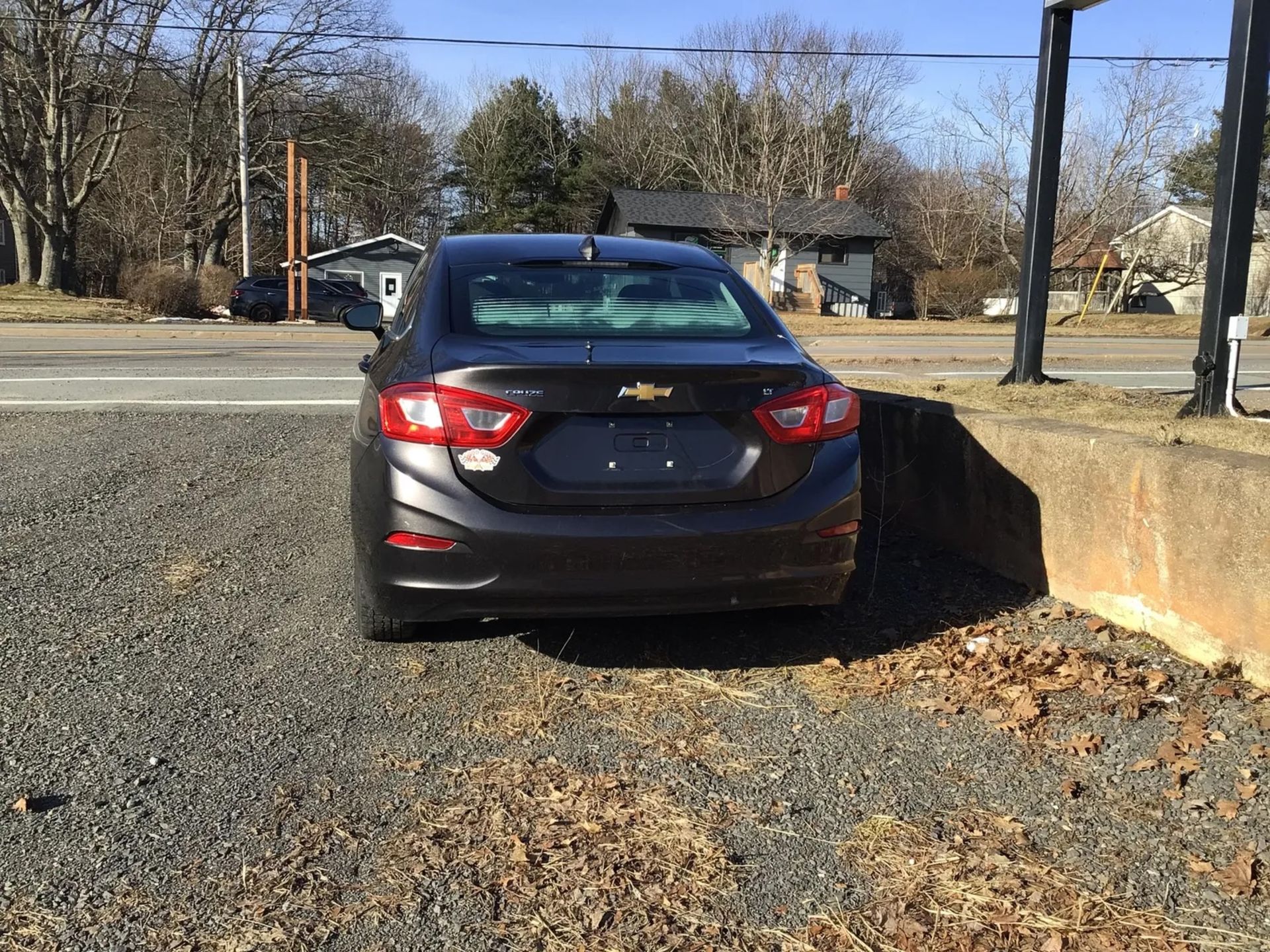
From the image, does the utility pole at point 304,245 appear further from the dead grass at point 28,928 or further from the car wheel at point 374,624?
the dead grass at point 28,928

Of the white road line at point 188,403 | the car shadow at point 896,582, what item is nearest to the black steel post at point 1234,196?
the car shadow at point 896,582

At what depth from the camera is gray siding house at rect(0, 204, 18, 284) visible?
170ft

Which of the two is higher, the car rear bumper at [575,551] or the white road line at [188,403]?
the car rear bumper at [575,551]

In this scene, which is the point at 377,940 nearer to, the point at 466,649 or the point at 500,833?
the point at 500,833

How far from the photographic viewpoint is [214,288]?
1282 inches

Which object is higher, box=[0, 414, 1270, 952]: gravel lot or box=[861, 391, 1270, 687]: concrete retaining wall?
box=[861, 391, 1270, 687]: concrete retaining wall

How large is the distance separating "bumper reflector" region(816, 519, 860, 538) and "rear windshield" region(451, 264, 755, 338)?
2.76ft

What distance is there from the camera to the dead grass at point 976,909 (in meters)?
2.31

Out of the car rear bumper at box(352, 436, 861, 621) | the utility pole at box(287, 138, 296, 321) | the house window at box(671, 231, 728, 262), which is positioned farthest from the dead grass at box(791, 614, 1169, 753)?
the house window at box(671, 231, 728, 262)

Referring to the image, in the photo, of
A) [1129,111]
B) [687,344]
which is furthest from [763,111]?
[687,344]

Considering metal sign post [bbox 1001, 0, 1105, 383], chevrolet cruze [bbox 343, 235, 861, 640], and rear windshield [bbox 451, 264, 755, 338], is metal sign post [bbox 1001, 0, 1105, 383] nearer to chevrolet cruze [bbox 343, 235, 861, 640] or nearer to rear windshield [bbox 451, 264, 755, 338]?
rear windshield [bbox 451, 264, 755, 338]

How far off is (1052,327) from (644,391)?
101ft

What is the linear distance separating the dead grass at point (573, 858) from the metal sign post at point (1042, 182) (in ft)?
18.5

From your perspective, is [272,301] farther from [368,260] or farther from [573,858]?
[573,858]
